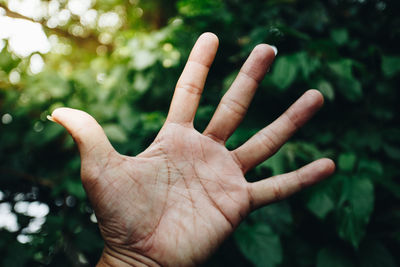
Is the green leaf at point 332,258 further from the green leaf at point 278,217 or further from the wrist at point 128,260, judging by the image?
the wrist at point 128,260

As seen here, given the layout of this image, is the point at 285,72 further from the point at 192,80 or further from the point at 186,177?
the point at 186,177

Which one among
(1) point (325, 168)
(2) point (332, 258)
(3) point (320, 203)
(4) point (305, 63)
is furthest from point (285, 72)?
(2) point (332, 258)

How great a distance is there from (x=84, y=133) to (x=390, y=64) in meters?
2.01

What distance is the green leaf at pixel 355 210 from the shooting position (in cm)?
124

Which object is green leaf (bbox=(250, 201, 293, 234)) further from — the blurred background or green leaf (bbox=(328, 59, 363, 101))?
green leaf (bbox=(328, 59, 363, 101))

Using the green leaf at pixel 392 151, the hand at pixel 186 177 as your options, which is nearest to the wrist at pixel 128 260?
the hand at pixel 186 177

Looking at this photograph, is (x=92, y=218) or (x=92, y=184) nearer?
(x=92, y=184)

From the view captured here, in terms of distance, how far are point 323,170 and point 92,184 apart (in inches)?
39.5

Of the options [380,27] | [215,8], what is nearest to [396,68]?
[380,27]

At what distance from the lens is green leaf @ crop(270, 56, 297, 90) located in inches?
56.9

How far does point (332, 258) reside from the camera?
1452mm

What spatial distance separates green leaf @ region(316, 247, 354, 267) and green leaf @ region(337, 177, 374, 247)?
0.24m

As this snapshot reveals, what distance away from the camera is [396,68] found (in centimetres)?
165

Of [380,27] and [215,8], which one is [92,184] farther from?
[380,27]
